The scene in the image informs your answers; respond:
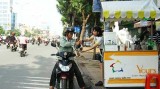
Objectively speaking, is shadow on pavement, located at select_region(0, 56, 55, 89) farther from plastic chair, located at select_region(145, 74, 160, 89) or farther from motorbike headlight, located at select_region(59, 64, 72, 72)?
plastic chair, located at select_region(145, 74, 160, 89)

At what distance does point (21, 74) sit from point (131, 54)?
5425mm

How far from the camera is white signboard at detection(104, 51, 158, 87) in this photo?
8688 mm

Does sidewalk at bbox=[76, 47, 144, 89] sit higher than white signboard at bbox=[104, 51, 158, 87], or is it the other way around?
white signboard at bbox=[104, 51, 158, 87]

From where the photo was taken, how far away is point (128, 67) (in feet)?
28.9

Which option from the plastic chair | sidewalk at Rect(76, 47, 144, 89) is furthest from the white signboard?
sidewalk at Rect(76, 47, 144, 89)

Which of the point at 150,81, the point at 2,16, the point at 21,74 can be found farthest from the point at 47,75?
the point at 2,16

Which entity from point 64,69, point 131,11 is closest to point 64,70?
point 64,69

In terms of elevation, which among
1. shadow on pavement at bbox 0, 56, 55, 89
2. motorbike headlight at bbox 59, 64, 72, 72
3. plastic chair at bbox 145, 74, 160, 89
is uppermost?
motorbike headlight at bbox 59, 64, 72, 72

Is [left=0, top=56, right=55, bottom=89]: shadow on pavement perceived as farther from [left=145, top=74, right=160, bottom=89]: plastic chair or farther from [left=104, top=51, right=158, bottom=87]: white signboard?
[left=145, top=74, right=160, bottom=89]: plastic chair

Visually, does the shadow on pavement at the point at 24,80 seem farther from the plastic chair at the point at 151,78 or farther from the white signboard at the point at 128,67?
the plastic chair at the point at 151,78

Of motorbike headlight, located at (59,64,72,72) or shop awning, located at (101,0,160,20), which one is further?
shop awning, located at (101,0,160,20)

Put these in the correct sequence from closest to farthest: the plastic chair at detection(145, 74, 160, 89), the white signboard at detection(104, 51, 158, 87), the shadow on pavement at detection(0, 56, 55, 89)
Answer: the plastic chair at detection(145, 74, 160, 89), the white signboard at detection(104, 51, 158, 87), the shadow on pavement at detection(0, 56, 55, 89)

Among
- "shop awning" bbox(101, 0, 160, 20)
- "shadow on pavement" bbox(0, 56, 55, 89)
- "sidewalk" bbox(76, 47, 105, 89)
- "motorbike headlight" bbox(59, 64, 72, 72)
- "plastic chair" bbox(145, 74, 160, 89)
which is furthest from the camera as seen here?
"sidewalk" bbox(76, 47, 105, 89)

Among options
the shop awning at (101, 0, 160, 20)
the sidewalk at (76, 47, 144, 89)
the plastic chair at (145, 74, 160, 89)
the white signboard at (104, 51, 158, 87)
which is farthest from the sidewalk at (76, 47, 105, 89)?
the shop awning at (101, 0, 160, 20)
